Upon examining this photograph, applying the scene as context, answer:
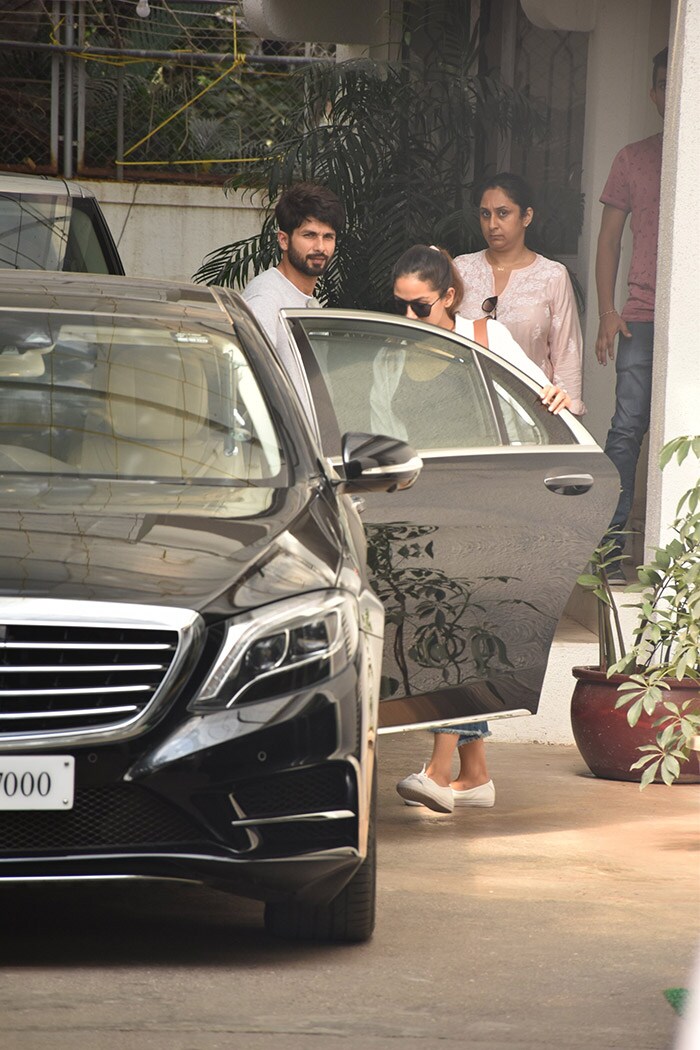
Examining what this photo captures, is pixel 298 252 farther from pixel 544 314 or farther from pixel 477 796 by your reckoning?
pixel 477 796

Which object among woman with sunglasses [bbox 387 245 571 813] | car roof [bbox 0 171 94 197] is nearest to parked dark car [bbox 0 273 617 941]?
woman with sunglasses [bbox 387 245 571 813]

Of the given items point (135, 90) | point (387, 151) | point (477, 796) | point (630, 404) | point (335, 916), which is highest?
point (135, 90)

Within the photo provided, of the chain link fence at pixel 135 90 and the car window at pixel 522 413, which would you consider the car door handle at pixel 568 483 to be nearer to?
the car window at pixel 522 413

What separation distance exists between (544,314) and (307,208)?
4.77 ft

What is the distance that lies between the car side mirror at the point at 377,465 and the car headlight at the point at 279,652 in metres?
0.69

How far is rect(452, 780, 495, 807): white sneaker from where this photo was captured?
645 cm

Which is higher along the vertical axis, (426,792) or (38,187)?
(38,187)

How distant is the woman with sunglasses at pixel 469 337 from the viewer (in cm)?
629

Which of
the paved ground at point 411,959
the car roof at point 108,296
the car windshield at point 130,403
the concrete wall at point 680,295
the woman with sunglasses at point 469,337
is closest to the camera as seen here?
the paved ground at point 411,959

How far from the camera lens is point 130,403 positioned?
16.5ft

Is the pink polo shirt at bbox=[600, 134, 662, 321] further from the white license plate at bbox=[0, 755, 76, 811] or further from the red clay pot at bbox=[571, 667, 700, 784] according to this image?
the white license plate at bbox=[0, 755, 76, 811]

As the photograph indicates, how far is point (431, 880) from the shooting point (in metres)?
5.40

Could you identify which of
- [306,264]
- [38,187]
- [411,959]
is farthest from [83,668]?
[38,187]

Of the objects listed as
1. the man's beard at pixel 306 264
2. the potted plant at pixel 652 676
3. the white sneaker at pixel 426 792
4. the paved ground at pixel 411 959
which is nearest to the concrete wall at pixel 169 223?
the man's beard at pixel 306 264
